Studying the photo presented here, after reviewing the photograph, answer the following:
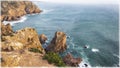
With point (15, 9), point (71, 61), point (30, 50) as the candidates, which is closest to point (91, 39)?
point (71, 61)

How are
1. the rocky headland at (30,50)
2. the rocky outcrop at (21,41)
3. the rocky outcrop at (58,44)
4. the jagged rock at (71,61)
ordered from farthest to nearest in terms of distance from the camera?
1. the rocky outcrop at (58,44)
2. the jagged rock at (71,61)
3. the rocky outcrop at (21,41)
4. the rocky headland at (30,50)

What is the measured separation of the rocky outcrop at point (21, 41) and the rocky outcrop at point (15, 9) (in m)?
26.9

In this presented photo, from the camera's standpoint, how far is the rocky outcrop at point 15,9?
244ft

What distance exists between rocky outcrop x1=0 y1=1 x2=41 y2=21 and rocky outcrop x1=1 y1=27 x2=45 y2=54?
26.9 metres

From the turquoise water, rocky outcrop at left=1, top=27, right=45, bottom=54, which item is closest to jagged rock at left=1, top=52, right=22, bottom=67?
rocky outcrop at left=1, top=27, right=45, bottom=54

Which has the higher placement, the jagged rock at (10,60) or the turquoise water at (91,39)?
the jagged rock at (10,60)

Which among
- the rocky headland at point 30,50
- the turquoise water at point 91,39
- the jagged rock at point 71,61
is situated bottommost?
the turquoise water at point 91,39

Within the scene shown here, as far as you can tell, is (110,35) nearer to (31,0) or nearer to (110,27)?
(110,27)

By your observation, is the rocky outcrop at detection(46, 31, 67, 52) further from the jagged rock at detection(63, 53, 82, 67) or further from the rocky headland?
the jagged rock at detection(63, 53, 82, 67)

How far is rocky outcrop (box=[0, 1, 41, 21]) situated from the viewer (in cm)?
7422

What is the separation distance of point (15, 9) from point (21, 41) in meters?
40.8

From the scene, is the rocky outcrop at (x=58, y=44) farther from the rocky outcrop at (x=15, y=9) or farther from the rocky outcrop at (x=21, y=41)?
the rocky outcrop at (x=15, y=9)

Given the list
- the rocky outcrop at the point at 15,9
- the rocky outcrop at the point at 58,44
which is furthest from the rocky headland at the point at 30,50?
the rocky outcrop at the point at 15,9

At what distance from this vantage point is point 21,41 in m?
41.1
